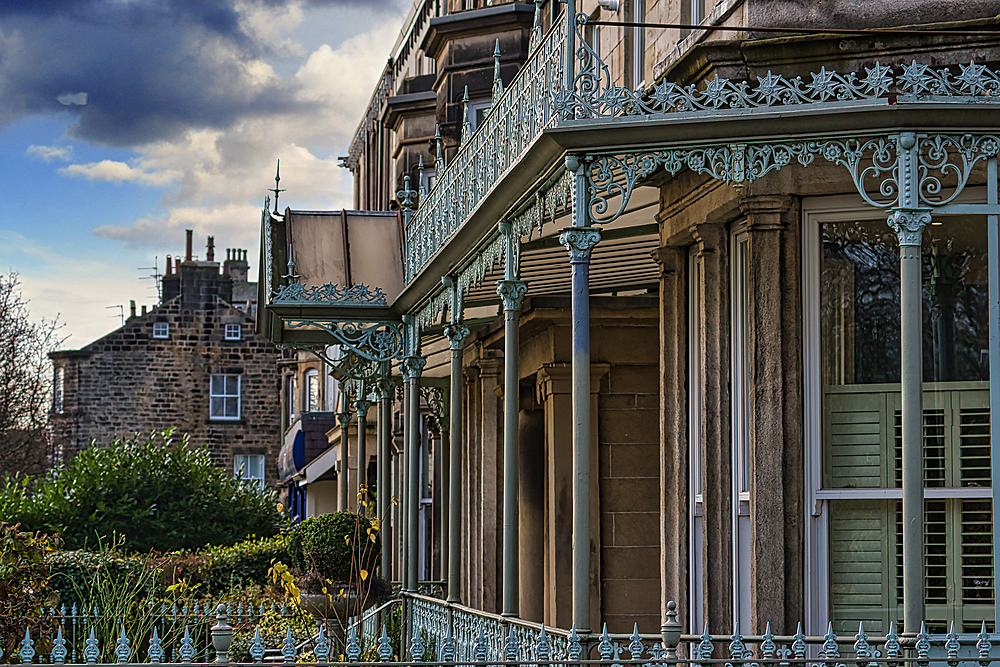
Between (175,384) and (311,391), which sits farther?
→ (175,384)

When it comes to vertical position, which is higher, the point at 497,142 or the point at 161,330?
the point at 161,330

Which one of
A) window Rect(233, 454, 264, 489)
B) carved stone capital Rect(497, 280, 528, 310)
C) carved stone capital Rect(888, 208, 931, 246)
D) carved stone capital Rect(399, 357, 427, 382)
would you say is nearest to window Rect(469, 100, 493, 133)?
carved stone capital Rect(399, 357, 427, 382)

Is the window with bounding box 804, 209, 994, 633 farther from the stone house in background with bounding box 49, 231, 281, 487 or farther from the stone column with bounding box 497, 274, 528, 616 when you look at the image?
the stone house in background with bounding box 49, 231, 281, 487

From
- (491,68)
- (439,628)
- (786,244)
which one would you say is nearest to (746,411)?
(786,244)

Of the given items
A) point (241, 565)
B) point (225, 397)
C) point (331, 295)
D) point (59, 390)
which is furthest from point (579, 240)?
point (59, 390)

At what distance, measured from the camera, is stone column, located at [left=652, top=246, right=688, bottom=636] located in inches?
371

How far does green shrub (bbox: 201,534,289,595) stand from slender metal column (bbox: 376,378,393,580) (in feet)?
13.7

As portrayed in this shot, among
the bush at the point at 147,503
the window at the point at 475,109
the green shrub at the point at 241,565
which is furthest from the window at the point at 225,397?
the window at the point at 475,109

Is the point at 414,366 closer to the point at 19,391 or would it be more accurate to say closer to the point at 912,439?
the point at 912,439

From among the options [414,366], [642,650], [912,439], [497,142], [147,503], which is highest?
[497,142]

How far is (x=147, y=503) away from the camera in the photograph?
23.2 meters

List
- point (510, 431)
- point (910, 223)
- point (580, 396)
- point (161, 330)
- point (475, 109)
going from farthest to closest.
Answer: point (161, 330)
point (475, 109)
point (510, 431)
point (580, 396)
point (910, 223)

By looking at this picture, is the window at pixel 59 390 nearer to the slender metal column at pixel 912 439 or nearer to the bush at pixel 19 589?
the bush at pixel 19 589

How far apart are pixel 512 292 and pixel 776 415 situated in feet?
5.85
